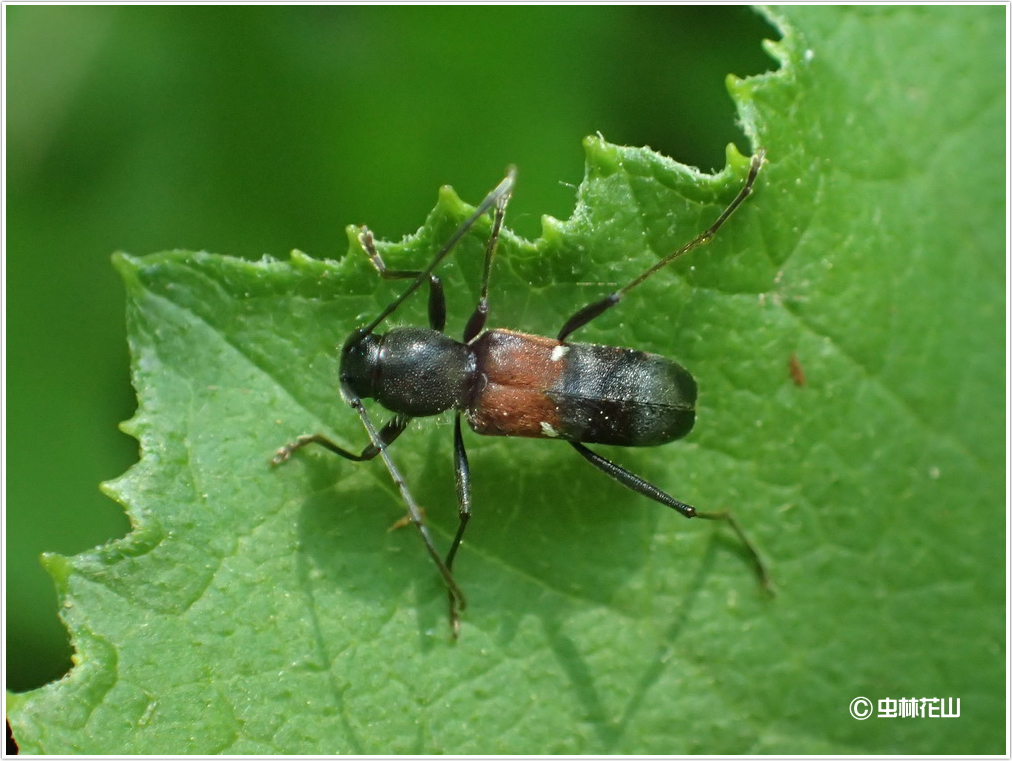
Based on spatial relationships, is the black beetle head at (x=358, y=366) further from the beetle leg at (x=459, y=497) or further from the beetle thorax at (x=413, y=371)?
the beetle leg at (x=459, y=497)

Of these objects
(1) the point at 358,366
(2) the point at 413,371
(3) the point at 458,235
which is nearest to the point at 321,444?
(1) the point at 358,366

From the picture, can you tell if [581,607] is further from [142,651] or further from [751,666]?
[142,651]

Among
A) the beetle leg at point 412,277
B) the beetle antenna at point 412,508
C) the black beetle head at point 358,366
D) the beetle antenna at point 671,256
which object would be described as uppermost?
the beetle antenna at point 671,256

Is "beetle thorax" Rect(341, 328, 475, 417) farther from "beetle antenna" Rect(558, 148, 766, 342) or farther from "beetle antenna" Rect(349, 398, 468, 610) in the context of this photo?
"beetle antenna" Rect(558, 148, 766, 342)

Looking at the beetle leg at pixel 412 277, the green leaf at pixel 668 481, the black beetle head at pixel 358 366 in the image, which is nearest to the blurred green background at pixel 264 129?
the beetle leg at pixel 412 277

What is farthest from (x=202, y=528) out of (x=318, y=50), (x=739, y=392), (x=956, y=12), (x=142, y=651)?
(x=956, y=12)

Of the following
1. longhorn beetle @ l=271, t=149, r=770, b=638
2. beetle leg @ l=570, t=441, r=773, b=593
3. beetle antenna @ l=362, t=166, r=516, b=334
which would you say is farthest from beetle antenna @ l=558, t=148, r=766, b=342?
beetle leg @ l=570, t=441, r=773, b=593

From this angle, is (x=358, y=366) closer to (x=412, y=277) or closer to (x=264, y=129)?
(x=412, y=277)
